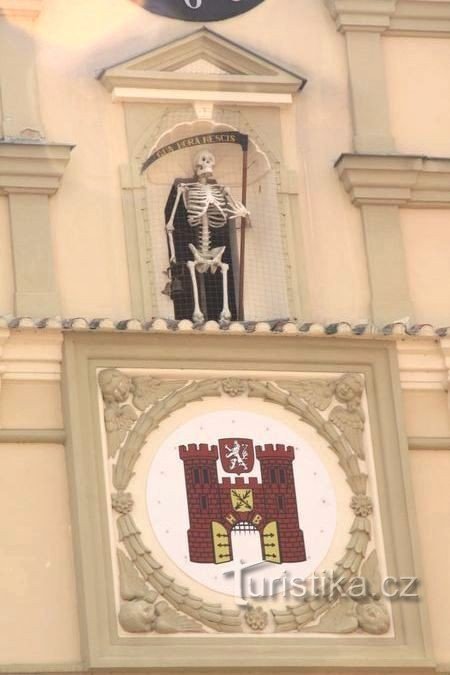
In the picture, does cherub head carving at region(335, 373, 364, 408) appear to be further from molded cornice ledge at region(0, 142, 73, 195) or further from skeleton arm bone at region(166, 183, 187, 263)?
molded cornice ledge at region(0, 142, 73, 195)

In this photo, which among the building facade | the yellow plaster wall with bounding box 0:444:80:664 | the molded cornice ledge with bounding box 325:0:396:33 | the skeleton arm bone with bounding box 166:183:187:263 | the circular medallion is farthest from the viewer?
the molded cornice ledge with bounding box 325:0:396:33

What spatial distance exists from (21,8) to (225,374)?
7.61 feet

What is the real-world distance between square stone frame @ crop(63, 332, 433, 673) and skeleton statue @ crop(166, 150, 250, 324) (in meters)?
0.49

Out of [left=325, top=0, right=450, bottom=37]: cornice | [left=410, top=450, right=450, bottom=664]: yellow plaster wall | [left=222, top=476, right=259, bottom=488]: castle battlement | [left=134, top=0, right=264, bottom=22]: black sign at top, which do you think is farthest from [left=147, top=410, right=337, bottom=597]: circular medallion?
[left=325, top=0, right=450, bottom=37]: cornice

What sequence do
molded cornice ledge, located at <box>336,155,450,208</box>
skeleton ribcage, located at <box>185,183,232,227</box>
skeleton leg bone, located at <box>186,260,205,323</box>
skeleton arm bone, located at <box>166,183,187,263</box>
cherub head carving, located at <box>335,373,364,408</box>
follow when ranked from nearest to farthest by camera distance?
1. cherub head carving, located at <box>335,373,364,408</box>
2. skeleton leg bone, located at <box>186,260,205,323</box>
3. skeleton arm bone, located at <box>166,183,187,263</box>
4. skeleton ribcage, located at <box>185,183,232,227</box>
5. molded cornice ledge, located at <box>336,155,450,208</box>

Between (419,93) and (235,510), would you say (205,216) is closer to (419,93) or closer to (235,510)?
(419,93)

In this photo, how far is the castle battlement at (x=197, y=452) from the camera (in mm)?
16016

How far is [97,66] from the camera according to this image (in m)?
16.8

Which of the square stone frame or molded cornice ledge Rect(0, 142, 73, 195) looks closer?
the square stone frame

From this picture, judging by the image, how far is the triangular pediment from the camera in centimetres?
1680

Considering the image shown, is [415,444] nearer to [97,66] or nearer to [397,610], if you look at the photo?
[397,610]

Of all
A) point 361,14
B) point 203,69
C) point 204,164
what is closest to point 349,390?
point 204,164

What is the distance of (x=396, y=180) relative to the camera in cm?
1691

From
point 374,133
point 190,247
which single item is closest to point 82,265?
point 190,247
